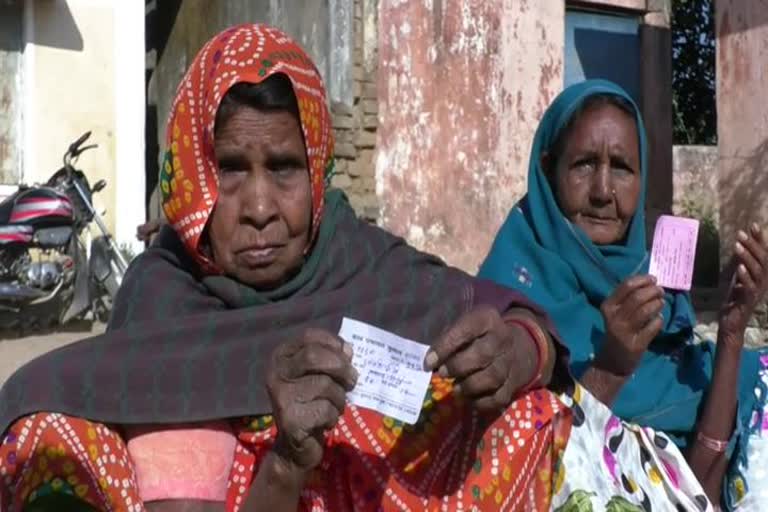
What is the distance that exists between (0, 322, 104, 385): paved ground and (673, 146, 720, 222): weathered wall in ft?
28.6

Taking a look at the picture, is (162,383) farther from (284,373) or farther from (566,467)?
(566,467)

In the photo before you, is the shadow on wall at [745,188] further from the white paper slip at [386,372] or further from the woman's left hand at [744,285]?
the white paper slip at [386,372]

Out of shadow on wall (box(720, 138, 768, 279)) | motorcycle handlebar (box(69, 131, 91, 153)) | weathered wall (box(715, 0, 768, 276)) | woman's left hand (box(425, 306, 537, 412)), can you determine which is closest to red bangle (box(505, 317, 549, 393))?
woman's left hand (box(425, 306, 537, 412))

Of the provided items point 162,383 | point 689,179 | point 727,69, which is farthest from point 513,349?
point 689,179

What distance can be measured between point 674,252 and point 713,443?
0.47m

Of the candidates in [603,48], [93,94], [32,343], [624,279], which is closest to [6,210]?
[32,343]

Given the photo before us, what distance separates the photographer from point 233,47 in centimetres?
251

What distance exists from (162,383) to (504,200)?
7.72 m

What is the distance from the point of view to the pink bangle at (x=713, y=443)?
312 centimetres

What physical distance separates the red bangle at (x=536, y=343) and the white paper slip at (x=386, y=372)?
32 centimetres

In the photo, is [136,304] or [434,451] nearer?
[434,451]

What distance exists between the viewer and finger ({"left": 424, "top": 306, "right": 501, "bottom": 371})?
213 centimetres

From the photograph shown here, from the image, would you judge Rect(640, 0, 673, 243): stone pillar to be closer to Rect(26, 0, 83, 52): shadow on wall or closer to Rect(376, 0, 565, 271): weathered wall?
Rect(376, 0, 565, 271): weathered wall

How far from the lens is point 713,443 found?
3.12m
